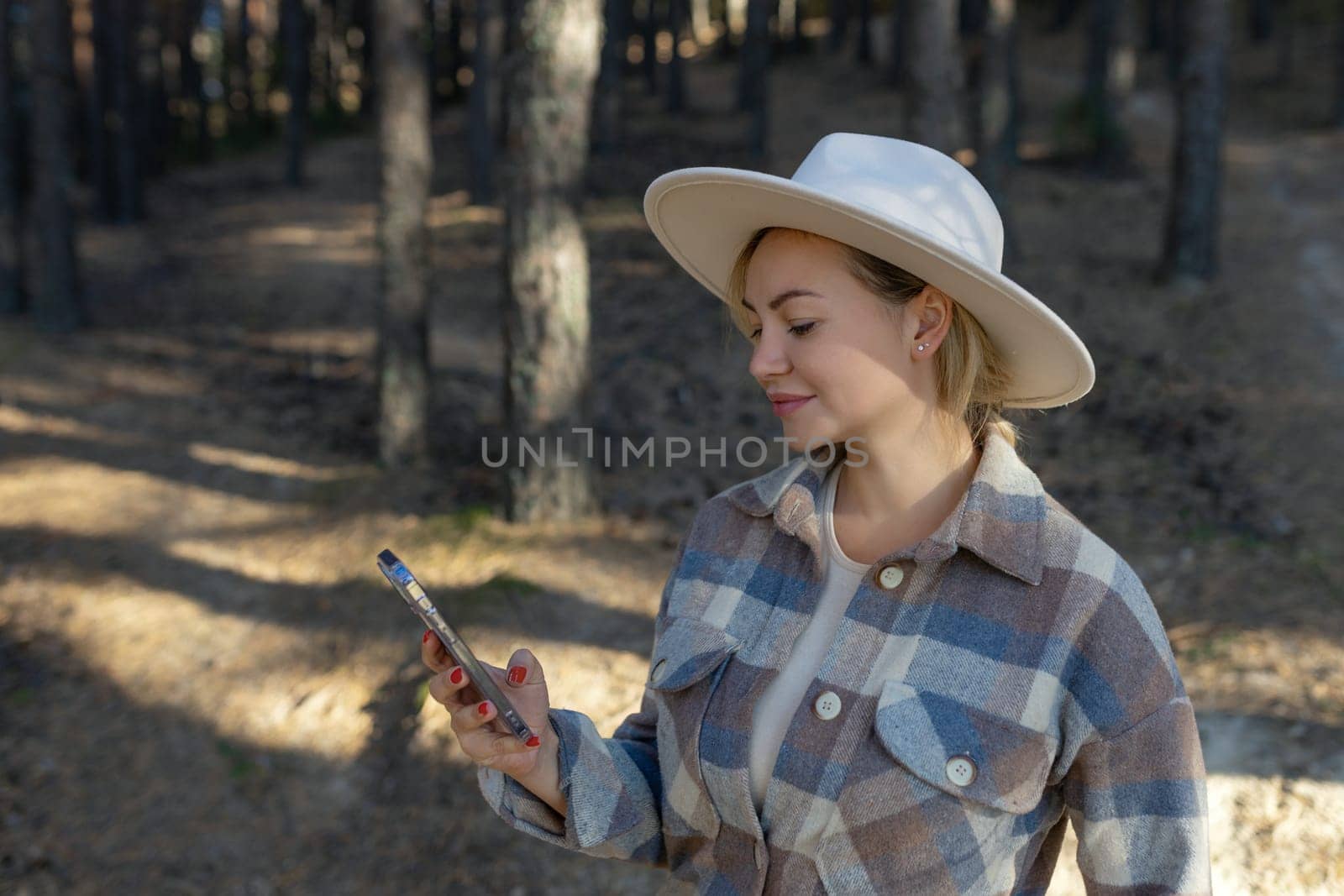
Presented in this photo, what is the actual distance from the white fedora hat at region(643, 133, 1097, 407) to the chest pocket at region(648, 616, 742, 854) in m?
0.70

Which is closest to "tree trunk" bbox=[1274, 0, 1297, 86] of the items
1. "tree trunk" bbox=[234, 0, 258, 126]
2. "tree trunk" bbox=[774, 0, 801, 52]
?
"tree trunk" bbox=[774, 0, 801, 52]

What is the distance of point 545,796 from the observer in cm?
190

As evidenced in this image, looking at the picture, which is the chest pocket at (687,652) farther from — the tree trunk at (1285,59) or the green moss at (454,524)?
the tree trunk at (1285,59)

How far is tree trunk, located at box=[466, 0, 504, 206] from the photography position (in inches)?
597

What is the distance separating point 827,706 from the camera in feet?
5.68

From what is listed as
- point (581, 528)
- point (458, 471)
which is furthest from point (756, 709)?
point (458, 471)

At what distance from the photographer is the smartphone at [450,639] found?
152 cm

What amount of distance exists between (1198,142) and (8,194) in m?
12.6

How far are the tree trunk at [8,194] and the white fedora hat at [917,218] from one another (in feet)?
41.3

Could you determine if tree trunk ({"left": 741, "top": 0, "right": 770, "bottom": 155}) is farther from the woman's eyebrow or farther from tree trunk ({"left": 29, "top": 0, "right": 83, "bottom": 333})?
the woman's eyebrow

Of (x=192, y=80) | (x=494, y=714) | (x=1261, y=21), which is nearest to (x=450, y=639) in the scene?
(x=494, y=714)

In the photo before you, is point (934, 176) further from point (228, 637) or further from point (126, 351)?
point (126, 351)

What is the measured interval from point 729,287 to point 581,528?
180 inches

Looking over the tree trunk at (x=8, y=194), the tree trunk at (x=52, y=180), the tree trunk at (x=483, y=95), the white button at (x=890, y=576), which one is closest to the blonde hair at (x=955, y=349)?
the white button at (x=890, y=576)
